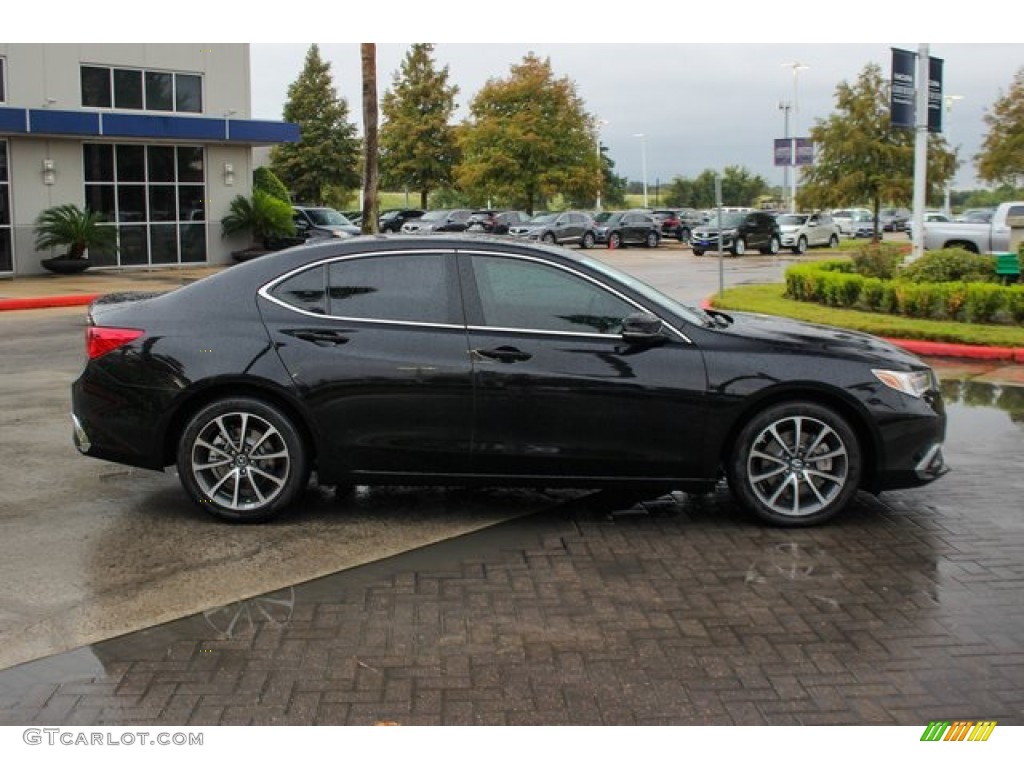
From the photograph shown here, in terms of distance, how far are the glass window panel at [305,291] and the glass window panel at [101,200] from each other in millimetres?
23637

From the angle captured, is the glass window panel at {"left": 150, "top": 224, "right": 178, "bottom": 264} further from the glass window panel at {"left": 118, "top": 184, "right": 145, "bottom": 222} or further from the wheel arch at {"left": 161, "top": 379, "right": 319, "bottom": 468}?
the wheel arch at {"left": 161, "top": 379, "right": 319, "bottom": 468}

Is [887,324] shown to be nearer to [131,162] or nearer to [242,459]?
[242,459]

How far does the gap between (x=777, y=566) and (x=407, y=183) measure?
58.1 m

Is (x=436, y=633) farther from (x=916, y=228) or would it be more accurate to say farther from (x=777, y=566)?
(x=916, y=228)

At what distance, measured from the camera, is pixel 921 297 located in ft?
51.8

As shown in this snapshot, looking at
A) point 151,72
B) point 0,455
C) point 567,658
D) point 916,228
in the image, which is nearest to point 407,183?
point 151,72

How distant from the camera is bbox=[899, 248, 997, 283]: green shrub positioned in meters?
17.0

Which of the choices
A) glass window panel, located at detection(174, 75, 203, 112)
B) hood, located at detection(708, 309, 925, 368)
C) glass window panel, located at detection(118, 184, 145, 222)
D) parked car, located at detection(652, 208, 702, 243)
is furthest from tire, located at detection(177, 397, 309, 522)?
parked car, located at detection(652, 208, 702, 243)

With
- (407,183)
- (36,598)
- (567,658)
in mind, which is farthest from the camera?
(407,183)

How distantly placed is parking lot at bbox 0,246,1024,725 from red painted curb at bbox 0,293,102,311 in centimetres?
1400

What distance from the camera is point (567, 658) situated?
15.3ft

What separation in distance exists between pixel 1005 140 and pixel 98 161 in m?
26.6

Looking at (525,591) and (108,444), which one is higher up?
(108,444)

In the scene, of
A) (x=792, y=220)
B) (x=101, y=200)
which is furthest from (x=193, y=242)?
(x=792, y=220)
